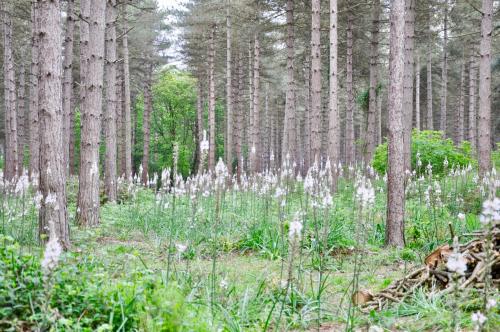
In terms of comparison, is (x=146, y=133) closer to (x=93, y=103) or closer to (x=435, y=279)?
(x=93, y=103)

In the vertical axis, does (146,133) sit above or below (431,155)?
above

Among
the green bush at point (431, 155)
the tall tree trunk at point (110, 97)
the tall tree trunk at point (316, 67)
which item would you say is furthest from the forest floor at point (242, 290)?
the green bush at point (431, 155)

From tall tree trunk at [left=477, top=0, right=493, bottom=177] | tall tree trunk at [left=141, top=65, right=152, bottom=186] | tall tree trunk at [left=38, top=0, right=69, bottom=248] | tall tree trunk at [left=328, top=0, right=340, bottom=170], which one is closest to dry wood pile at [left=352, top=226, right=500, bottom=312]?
tall tree trunk at [left=38, top=0, right=69, bottom=248]

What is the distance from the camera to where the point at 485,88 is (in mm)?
12758

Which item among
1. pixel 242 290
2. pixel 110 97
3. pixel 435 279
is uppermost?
pixel 110 97

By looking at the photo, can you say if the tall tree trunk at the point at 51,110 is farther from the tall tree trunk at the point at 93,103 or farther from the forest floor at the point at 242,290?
the tall tree trunk at the point at 93,103

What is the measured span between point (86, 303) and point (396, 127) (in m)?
5.26

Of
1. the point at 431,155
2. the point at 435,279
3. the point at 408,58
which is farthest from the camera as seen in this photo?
the point at 431,155

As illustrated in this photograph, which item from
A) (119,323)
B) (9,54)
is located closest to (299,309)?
(119,323)

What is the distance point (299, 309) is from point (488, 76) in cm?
1100

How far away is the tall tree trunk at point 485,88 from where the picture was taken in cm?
1251

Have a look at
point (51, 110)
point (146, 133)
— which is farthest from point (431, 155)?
point (146, 133)

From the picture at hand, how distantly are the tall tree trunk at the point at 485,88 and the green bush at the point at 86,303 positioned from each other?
37.1 feet

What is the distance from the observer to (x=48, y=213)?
20.4 ft
